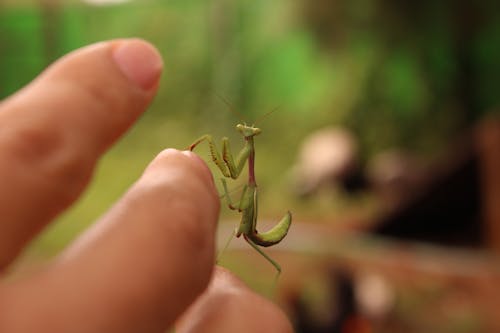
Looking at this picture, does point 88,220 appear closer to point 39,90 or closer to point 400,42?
point 400,42

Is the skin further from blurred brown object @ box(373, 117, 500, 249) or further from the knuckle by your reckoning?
blurred brown object @ box(373, 117, 500, 249)

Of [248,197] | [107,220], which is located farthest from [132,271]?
[248,197]

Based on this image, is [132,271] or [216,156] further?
[216,156]

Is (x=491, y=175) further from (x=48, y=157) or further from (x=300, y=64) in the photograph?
(x=300, y=64)

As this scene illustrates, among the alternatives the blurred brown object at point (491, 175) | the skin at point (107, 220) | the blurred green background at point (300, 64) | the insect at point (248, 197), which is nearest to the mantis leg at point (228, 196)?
the insect at point (248, 197)

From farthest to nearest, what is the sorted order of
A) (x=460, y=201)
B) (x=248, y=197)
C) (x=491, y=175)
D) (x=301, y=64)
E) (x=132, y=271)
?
(x=301, y=64) → (x=460, y=201) → (x=491, y=175) → (x=248, y=197) → (x=132, y=271)

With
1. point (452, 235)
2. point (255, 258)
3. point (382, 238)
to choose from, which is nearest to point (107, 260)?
point (255, 258)

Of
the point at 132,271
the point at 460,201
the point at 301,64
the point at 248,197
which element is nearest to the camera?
the point at 132,271

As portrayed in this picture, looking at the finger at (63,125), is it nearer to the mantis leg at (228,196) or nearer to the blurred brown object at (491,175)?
the mantis leg at (228,196)

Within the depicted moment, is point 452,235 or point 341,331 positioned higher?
point 341,331
